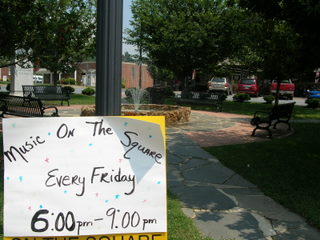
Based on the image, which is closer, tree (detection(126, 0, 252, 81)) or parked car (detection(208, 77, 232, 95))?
tree (detection(126, 0, 252, 81))

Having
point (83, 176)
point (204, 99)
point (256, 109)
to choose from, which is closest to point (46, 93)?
point (204, 99)

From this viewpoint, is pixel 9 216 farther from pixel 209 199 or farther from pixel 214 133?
pixel 214 133

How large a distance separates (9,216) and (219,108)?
621 inches

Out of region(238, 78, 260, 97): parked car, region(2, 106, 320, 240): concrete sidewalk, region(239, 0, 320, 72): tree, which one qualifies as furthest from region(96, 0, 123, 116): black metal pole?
region(238, 78, 260, 97): parked car

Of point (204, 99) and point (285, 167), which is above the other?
point (204, 99)

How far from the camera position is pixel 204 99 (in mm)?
18016

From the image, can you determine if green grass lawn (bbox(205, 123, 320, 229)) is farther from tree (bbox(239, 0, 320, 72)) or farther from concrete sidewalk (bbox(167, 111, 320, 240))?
tree (bbox(239, 0, 320, 72))

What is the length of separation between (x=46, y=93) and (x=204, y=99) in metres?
7.69

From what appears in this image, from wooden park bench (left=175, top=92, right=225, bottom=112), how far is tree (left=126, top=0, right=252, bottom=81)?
2.41 m

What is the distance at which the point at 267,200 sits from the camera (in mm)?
4426

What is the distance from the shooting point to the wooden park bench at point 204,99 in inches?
682

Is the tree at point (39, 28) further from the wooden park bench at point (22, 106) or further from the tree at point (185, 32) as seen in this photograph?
the tree at point (185, 32)

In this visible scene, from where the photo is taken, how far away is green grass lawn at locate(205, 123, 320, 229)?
4.34 m

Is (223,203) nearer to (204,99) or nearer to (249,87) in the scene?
(204,99)
